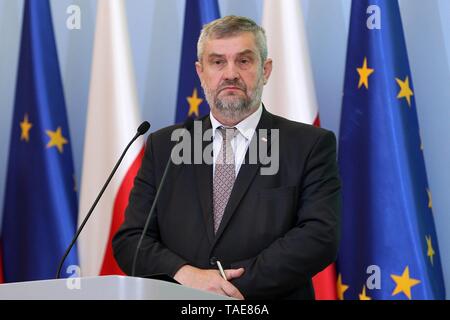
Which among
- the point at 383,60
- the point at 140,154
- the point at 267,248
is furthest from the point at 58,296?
the point at 383,60

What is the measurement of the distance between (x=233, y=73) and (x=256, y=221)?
0.55m

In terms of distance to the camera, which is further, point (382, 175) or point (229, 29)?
point (382, 175)

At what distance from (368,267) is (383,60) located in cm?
95

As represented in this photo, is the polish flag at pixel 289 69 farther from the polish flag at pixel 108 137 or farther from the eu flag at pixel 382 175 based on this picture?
the polish flag at pixel 108 137

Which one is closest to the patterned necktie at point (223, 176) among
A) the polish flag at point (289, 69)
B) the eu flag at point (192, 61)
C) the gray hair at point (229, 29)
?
the gray hair at point (229, 29)

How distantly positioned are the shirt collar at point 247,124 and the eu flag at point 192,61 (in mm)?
910

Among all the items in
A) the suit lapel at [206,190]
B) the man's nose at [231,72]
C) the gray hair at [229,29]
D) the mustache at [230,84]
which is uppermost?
the gray hair at [229,29]

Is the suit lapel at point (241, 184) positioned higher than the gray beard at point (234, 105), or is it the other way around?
the gray beard at point (234, 105)

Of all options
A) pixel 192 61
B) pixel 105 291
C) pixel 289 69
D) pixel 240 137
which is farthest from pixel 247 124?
pixel 105 291

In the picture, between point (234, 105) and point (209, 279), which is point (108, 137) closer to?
point (234, 105)

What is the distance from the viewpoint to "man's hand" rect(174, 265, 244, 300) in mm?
2326

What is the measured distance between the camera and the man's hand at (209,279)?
2326mm

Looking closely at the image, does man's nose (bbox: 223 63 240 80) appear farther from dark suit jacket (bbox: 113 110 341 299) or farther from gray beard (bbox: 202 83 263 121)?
dark suit jacket (bbox: 113 110 341 299)

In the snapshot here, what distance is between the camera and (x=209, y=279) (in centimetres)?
235
